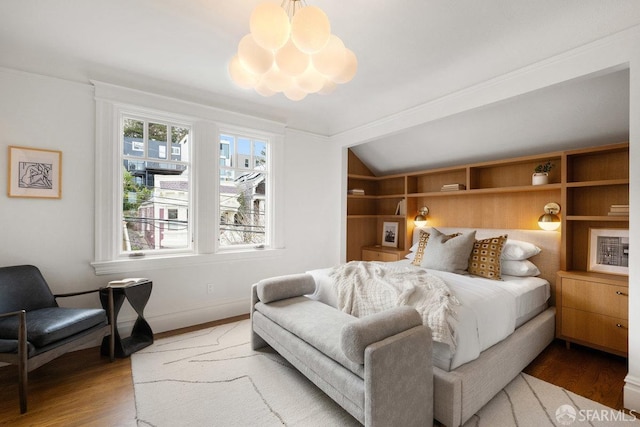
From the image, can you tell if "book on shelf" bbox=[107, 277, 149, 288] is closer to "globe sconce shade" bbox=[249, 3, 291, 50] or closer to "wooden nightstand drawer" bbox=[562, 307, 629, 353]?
"globe sconce shade" bbox=[249, 3, 291, 50]

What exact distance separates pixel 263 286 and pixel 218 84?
7.24ft

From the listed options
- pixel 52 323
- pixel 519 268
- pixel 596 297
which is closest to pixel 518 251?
pixel 519 268

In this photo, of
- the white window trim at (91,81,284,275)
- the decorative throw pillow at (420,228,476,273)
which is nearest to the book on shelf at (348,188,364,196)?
the white window trim at (91,81,284,275)

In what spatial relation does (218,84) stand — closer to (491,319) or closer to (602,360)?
Answer: (491,319)

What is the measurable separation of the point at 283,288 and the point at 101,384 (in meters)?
1.47

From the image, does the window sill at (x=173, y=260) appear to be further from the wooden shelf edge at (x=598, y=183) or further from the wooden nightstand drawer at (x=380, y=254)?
the wooden shelf edge at (x=598, y=183)

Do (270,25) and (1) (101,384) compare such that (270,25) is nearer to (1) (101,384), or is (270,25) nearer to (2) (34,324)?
(2) (34,324)

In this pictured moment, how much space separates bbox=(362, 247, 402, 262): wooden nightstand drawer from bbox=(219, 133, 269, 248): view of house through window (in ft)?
5.55

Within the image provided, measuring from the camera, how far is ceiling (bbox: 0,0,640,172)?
195 centimetres

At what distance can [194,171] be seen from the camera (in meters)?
3.29

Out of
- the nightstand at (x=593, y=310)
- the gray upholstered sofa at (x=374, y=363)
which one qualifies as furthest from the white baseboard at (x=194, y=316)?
the nightstand at (x=593, y=310)

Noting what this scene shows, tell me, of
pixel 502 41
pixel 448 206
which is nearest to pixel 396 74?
pixel 502 41

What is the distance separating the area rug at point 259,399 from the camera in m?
1.75

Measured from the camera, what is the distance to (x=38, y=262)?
99.0 inches
